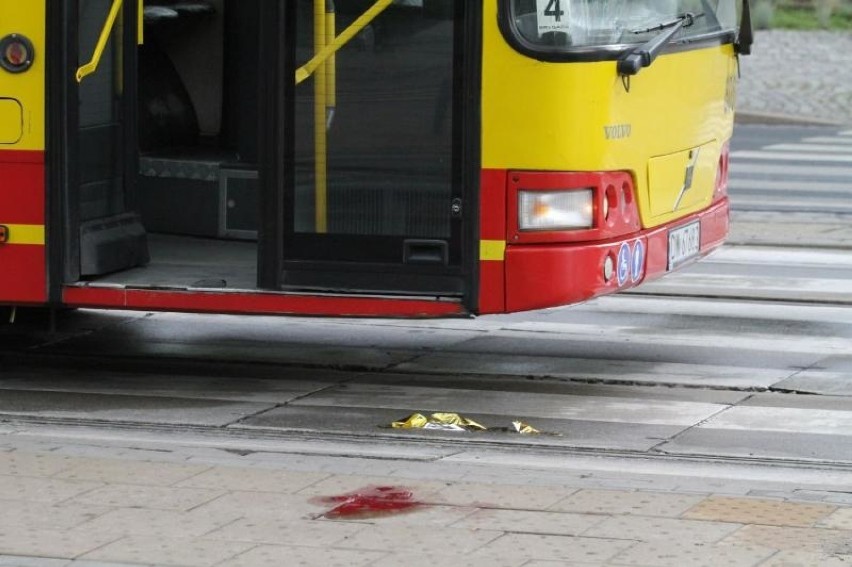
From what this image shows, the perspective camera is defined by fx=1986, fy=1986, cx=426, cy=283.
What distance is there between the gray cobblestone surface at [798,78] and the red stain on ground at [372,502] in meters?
17.1

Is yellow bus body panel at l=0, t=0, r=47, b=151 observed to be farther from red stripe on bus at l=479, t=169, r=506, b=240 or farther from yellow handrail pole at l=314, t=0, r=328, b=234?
red stripe on bus at l=479, t=169, r=506, b=240

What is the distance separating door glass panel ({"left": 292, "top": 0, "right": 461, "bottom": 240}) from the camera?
8.44 m

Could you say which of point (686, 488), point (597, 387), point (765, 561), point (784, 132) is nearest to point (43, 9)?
point (597, 387)

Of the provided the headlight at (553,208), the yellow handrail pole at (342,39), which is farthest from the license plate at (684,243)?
the yellow handrail pole at (342,39)

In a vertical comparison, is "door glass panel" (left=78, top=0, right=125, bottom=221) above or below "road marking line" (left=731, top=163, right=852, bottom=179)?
above

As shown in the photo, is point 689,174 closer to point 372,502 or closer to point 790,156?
point 372,502

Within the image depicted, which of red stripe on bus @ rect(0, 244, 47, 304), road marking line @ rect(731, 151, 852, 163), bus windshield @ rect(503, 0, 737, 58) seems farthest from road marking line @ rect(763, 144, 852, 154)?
red stripe on bus @ rect(0, 244, 47, 304)

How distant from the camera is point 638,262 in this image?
896cm

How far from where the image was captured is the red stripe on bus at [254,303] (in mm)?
8633

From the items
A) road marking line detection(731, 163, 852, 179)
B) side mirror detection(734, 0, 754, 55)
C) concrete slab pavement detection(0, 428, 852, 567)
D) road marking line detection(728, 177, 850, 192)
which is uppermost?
side mirror detection(734, 0, 754, 55)

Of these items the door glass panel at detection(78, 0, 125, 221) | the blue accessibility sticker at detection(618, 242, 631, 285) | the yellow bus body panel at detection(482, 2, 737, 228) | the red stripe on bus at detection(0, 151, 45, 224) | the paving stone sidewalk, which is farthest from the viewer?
the door glass panel at detection(78, 0, 125, 221)

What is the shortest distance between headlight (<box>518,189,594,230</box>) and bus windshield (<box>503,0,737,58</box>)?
1.98ft

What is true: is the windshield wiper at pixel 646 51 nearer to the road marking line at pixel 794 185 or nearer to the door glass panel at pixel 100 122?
the door glass panel at pixel 100 122

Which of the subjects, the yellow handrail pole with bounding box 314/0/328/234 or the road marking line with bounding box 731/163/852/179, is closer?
the yellow handrail pole with bounding box 314/0/328/234
